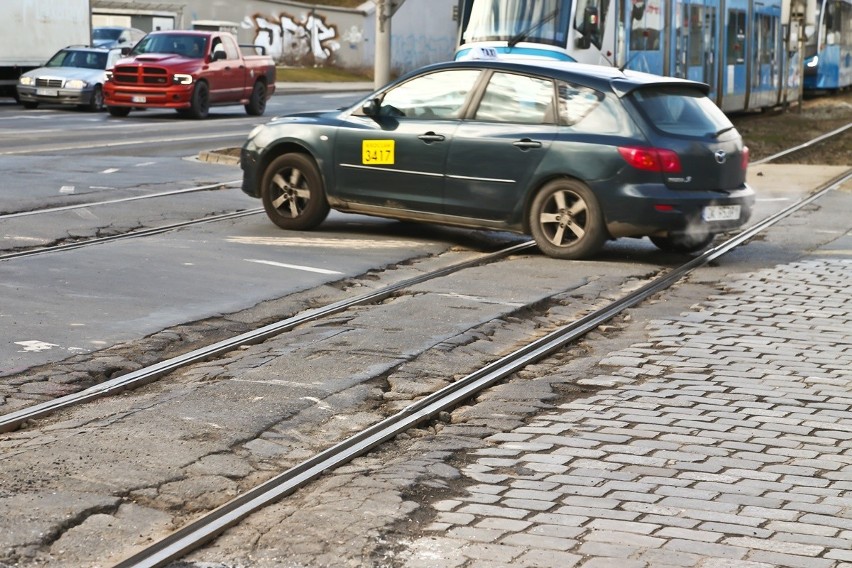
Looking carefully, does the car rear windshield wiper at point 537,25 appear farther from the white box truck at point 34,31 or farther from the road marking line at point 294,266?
the white box truck at point 34,31

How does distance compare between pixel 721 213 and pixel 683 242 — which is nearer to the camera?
pixel 721 213

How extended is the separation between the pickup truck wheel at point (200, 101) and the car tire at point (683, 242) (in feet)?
64.4

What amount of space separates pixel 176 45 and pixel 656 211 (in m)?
22.0

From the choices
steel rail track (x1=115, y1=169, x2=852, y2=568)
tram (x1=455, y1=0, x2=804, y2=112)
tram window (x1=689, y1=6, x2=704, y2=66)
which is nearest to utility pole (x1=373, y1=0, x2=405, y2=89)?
Answer: tram (x1=455, y1=0, x2=804, y2=112)

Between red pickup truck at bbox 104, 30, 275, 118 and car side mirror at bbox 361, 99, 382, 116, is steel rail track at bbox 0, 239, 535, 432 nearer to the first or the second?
car side mirror at bbox 361, 99, 382, 116

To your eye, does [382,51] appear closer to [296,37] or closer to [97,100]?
[97,100]

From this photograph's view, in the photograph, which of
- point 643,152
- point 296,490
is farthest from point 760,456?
point 643,152

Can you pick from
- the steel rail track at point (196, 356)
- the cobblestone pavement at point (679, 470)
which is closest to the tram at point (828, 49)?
the steel rail track at point (196, 356)

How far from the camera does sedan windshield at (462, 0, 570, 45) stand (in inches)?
888

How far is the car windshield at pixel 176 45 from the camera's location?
32.1 meters

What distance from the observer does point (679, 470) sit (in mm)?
6000

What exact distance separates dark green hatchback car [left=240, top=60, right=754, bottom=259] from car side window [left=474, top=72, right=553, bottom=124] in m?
0.01

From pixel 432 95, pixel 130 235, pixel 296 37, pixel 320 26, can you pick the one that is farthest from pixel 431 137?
pixel 320 26

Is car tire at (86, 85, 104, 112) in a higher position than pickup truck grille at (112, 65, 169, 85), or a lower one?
lower
